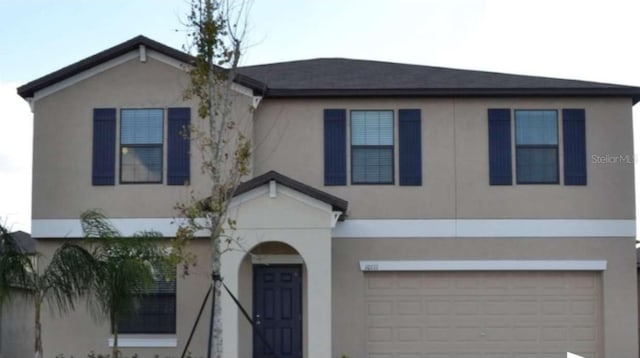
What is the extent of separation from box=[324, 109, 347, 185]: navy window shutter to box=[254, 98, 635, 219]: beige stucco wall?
0.13 meters

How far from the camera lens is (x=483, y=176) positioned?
20.6 metres

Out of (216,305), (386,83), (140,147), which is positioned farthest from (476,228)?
(140,147)

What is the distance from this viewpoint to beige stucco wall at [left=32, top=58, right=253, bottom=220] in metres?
20.2

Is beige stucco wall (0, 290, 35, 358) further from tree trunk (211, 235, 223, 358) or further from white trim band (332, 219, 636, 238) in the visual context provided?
tree trunk (211, 235, 223, 358)

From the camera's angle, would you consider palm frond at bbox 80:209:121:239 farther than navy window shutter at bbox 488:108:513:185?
No

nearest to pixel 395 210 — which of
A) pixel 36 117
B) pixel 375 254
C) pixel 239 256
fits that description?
pixel 375 254

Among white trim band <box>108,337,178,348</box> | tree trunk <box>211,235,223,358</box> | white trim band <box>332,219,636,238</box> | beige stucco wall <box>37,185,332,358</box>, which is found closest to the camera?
tree trunk <box>211,235,223,358</box>

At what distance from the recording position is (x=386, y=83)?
21.1 metres

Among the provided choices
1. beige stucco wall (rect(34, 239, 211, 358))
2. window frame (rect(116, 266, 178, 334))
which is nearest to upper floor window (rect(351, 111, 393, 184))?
beige stucco wall (rect(34, 239, 211, 358))

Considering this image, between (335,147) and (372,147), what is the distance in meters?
0.80

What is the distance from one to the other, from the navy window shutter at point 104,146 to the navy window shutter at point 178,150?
119 centimetres

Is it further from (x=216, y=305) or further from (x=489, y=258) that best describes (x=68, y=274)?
(x=489, y=258)

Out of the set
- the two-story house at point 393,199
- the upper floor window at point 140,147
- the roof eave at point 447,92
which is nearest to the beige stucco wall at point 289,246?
the two-story house at point 393,199

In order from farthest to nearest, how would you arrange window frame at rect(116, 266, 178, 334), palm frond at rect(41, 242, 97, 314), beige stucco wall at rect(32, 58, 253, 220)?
beige stucco wall at rect(32, 58, 253, 220)
window frame at rect(116, 266, 178, 334)
palm frond at rect(41, 242, 97, 314)
